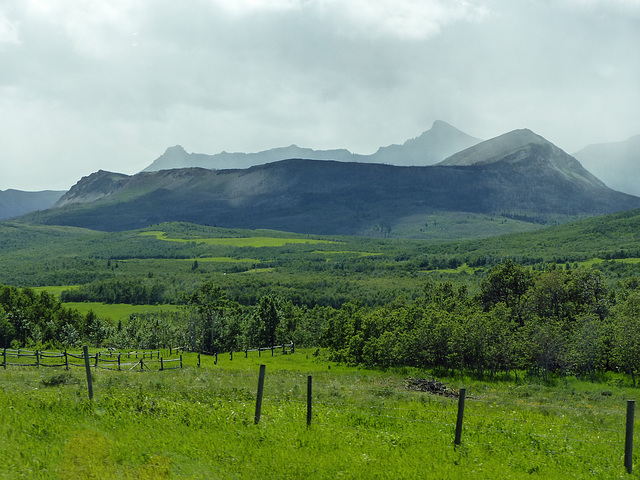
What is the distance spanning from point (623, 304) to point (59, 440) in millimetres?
58340

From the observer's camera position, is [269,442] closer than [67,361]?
Yes

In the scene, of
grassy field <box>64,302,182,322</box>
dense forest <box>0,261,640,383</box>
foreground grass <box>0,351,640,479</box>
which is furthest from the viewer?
grassy field <box>64,302,182,322</box>

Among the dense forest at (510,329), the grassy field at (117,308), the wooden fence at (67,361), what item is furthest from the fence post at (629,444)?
the grassy field at (117,308)

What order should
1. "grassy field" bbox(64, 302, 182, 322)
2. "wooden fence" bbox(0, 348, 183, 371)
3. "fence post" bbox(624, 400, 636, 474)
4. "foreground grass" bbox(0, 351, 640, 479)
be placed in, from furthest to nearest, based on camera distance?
"grassy field" bbox(64, 302, 182, 322) → "wooden fence" bbox(0, 348, 183, 371) → "foreground grass" bbox(0, 351, 640, 479) → "fence post" bbox(624, 400, 636, 474)

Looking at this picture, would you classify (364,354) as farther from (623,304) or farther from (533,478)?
(533,478)

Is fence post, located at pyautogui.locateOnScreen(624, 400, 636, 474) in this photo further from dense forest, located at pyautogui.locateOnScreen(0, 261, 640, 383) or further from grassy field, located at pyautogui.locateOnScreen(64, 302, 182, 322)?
grassy field, located at pyautogui.locateOnScreen(64, 302, 182, 322)

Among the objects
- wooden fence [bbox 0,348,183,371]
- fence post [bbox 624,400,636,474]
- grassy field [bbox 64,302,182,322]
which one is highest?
fence post [bbox 624,400,636,474]

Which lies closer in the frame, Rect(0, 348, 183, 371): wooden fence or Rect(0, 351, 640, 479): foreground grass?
Rect(0, 351, 640, 479): foreground grass

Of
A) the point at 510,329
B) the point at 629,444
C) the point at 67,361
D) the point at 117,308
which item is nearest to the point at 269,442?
the point at 629,444

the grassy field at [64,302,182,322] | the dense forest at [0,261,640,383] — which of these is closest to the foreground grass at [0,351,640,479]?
the dense forest at [0,261,640,383]

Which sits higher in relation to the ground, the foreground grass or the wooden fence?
the foreground grass

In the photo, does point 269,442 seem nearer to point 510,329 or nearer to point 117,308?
point 510,329

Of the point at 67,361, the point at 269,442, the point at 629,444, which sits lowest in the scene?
the point at 67,361

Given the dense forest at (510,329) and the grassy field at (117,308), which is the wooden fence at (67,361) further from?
the grassy field at (117,308)
